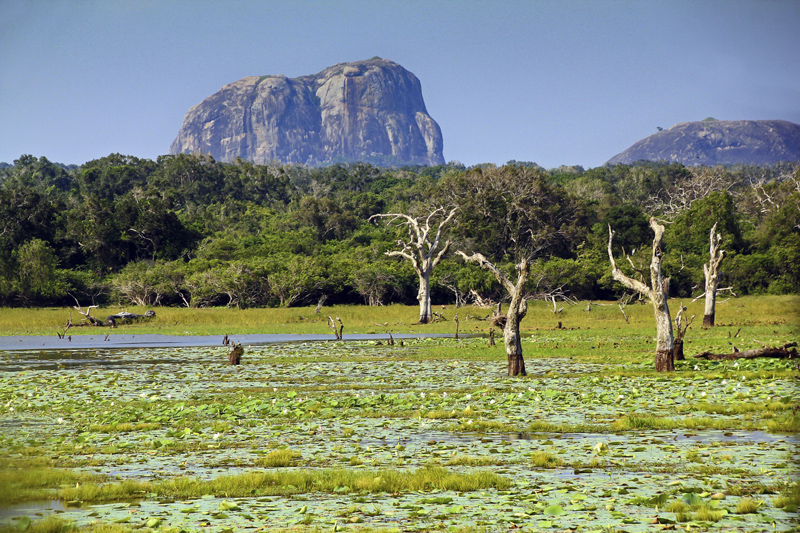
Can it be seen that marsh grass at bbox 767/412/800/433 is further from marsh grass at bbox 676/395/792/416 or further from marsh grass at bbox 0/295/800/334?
marsh grass at bbox 0/295/800/334

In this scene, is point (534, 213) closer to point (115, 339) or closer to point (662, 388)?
point (115, 339)

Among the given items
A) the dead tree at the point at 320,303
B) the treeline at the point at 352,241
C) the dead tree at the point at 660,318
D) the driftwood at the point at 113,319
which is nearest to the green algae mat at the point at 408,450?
the dead tree at the point at 660,318

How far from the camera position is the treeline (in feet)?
239

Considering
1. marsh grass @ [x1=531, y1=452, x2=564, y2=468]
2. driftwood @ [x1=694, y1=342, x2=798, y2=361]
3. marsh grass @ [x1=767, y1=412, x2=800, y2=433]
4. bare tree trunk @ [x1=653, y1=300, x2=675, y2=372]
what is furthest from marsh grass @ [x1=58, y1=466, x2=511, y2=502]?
driftwood @ [x1=694, y1=342, x2=798, y2=361]

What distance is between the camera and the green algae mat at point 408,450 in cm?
920

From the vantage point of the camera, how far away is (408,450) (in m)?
13.6

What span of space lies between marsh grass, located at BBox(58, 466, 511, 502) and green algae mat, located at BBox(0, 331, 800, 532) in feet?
0.11

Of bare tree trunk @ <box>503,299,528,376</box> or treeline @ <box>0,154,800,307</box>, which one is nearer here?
bare tree trunk @ <box>503,299,528,376</box>

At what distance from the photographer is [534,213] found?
88.6 m

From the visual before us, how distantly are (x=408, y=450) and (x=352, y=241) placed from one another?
79834 mm

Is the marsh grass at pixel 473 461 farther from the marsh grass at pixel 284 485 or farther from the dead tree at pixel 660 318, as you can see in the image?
the dead tree at pixel 660 318


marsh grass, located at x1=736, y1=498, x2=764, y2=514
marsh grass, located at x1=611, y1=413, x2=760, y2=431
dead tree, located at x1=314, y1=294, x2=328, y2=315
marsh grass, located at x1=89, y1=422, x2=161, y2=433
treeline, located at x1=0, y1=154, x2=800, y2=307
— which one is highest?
treeline, located at x1=0, y1=154, x2=800, y2=307

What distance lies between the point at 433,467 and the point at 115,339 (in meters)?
41.0

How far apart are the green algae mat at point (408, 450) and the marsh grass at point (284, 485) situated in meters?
0.03
